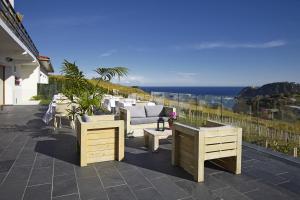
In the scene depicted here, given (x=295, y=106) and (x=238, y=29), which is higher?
(x=238, y=29)

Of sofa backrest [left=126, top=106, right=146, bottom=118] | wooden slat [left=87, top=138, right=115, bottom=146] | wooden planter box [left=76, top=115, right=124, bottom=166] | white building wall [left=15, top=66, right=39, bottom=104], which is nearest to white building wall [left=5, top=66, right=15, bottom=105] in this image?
white building wall [left=15, top=66, right=39, bottom=104]

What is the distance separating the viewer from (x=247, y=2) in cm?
1539

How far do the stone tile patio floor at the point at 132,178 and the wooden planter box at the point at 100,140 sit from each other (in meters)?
0.15

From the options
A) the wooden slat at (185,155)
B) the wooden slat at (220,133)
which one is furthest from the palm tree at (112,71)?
the wooden slat at (220,133)

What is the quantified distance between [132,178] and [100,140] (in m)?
1.01

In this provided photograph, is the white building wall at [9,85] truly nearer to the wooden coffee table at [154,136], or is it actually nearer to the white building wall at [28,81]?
the white building wall at [28,81]

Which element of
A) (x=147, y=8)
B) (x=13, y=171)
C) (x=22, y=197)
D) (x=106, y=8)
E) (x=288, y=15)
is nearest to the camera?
(x=22, y=197)

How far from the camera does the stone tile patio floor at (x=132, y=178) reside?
116 inches

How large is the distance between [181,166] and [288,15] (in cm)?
2063

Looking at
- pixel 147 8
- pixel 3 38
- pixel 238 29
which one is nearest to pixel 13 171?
pixel 3 38

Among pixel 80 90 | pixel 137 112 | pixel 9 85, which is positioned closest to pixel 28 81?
pixel 9 85

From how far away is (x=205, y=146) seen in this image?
11.0ft

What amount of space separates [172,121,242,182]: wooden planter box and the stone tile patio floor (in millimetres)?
152

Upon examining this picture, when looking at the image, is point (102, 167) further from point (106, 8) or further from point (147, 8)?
point (147, 8)
